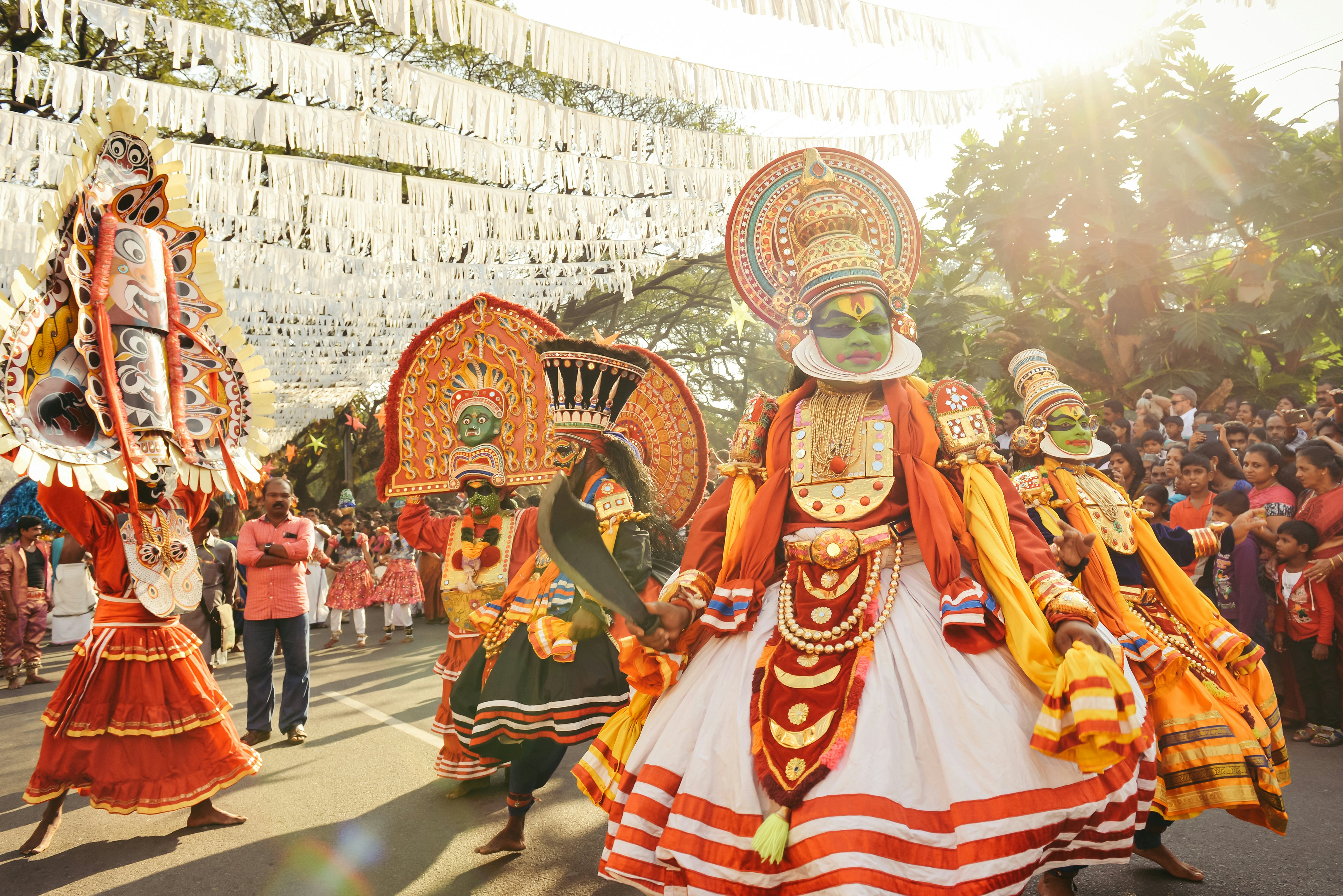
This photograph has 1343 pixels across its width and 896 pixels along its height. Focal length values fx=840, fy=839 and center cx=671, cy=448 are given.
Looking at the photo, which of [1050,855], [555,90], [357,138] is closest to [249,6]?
[555,90]

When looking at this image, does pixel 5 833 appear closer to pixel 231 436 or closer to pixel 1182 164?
pixel 231 436

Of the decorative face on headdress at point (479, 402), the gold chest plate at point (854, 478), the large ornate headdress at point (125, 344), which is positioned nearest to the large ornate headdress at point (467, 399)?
the decorative face on headdress at point (479, 402)

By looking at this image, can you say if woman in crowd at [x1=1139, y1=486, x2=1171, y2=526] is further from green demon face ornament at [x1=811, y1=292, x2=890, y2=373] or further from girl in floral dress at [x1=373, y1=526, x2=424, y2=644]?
girl in floral dress at [x1=373, y1=526, x2=424, y2=644]

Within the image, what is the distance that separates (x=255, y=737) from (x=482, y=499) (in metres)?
2.96

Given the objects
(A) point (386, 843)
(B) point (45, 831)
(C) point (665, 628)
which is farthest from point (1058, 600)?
(B) point (45, 831)

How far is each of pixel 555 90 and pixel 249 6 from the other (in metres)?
5.21

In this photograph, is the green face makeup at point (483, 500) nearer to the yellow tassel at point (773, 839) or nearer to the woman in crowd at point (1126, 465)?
the yellow tassel at point (773, 839)

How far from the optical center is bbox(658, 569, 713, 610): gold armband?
109 inches

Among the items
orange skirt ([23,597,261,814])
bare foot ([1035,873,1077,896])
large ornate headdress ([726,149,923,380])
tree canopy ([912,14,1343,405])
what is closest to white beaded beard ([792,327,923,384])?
large ornate headdress ([726,149,923,380])

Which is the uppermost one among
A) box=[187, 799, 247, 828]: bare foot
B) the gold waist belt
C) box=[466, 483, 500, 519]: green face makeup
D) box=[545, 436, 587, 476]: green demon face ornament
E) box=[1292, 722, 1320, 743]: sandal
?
box=[545, 436, 587, 476]: green demon face ornament

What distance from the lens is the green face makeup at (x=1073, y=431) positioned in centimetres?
405

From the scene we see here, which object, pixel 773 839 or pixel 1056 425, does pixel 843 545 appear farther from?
pixel 1056 425

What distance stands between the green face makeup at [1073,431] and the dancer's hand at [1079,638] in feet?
6.60

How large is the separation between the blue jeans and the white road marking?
727 mm
